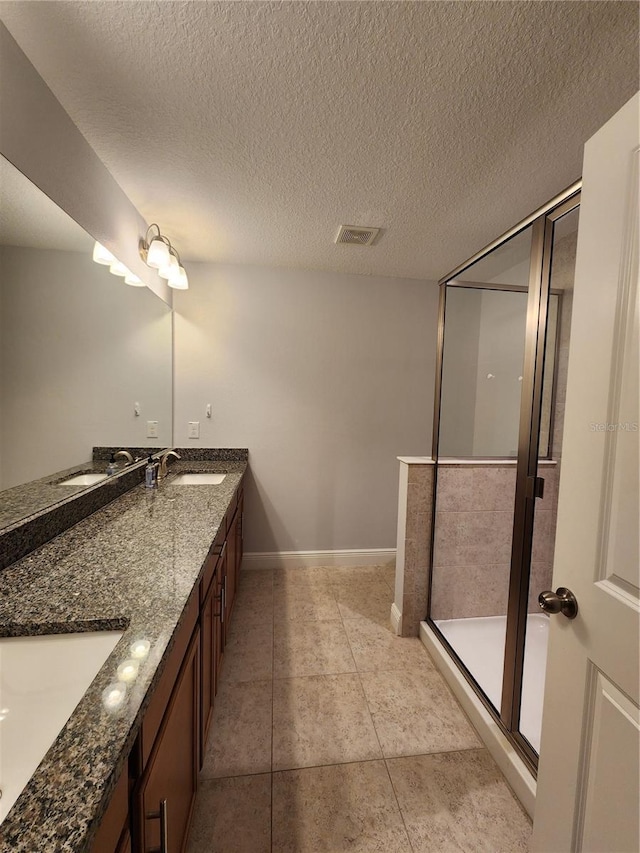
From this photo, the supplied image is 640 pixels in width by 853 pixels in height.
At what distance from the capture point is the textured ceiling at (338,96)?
959 millimetres

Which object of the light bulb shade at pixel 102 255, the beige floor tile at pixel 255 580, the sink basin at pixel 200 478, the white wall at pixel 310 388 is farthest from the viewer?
the white wall at pixel 310 388

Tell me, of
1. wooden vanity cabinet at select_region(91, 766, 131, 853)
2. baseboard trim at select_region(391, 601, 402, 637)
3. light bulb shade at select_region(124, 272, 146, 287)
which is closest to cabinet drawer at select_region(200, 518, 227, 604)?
wooden vanity cabinet at select_region(91, 766, 131, 853)

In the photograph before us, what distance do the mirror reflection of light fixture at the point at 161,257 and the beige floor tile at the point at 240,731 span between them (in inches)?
89.3

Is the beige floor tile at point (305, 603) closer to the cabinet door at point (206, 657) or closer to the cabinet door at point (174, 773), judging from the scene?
the cabinet door at point (206, 657)

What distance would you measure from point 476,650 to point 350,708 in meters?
0.80

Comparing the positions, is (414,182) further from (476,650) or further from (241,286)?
(476,650)

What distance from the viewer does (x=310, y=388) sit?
2.83m

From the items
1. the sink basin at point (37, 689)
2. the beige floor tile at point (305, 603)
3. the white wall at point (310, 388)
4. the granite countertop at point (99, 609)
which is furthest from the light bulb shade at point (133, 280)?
the beige floor tile at point (305, 603)

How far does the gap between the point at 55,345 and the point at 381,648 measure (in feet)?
7.30

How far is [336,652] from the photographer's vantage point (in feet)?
6.42

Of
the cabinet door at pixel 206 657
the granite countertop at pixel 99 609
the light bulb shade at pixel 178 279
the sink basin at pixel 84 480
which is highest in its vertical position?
the light bulb shade at pixel 178 279

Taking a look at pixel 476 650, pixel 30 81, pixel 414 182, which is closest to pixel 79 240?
pixel 30 81

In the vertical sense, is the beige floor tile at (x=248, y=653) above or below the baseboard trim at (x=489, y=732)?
below

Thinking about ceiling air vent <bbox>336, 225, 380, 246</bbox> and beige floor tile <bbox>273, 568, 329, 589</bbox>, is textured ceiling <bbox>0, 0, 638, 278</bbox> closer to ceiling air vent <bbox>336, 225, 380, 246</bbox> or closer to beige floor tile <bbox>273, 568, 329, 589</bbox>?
ceiling air vent <bbox>336, 225, 380, 246</bbox>
